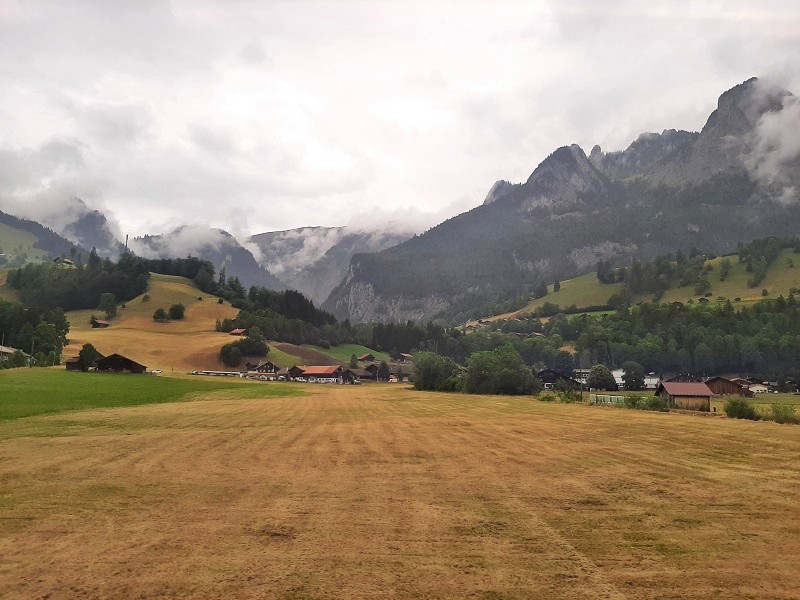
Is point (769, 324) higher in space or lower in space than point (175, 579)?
higher

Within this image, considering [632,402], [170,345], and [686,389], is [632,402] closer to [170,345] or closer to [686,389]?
[686,389]

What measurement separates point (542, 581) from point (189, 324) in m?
201

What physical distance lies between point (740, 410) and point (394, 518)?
5152 cm

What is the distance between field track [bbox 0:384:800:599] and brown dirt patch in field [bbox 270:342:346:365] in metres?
152

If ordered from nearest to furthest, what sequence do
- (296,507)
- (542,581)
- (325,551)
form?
(542,581) < (325,551) < (296,507)

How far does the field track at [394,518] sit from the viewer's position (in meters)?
11.5

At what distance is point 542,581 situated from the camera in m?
11.4

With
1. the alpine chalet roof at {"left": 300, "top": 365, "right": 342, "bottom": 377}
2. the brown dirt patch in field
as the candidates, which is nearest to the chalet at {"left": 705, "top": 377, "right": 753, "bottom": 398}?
the alpine chalet roof at {"left": 300, "top": 365, "right": 342, "bottom": 377}

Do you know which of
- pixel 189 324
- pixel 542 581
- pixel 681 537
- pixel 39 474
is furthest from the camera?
pixel 189 324

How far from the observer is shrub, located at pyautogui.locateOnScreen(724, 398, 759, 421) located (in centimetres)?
5450

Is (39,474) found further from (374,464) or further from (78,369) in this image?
(78,369)

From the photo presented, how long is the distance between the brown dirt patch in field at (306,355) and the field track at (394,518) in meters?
152

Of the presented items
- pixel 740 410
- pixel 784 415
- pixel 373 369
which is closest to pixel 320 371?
pixel 373 369

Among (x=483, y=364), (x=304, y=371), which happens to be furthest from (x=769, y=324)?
(x=304, y=371)
